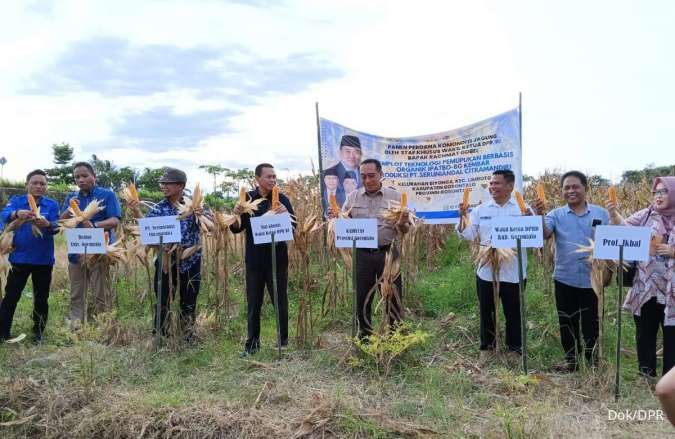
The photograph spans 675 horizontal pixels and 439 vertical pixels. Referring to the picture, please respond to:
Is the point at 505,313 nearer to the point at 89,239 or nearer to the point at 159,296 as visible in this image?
the point at 159,296

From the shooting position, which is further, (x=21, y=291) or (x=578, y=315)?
(x=21, y=291)

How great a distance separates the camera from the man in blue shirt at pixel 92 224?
5074 mm

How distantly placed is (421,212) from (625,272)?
3.03m

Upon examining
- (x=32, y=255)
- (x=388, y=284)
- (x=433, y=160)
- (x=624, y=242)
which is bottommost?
(x=388, y=284)

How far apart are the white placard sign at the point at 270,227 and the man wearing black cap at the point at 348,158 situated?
2.64 meters

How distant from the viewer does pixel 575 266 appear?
399 cm

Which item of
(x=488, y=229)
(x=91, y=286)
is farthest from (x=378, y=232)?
(x=91, y=286)

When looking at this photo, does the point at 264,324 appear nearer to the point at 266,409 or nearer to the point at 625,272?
the point at 266,409

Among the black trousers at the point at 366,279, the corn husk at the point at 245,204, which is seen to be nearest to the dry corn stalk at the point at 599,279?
Answer: the black trousers at the point at 366,279

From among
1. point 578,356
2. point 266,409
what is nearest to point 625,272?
point 578,356

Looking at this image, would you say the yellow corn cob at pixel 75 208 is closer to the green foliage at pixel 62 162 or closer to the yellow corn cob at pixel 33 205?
the yellow corn cob at pixel 33 205

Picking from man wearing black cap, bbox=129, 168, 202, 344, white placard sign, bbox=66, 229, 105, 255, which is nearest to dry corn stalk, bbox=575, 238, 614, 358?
man wearing black cap, bbox=129, 168, 202, 344

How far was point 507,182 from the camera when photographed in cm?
430

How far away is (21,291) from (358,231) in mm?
3510
